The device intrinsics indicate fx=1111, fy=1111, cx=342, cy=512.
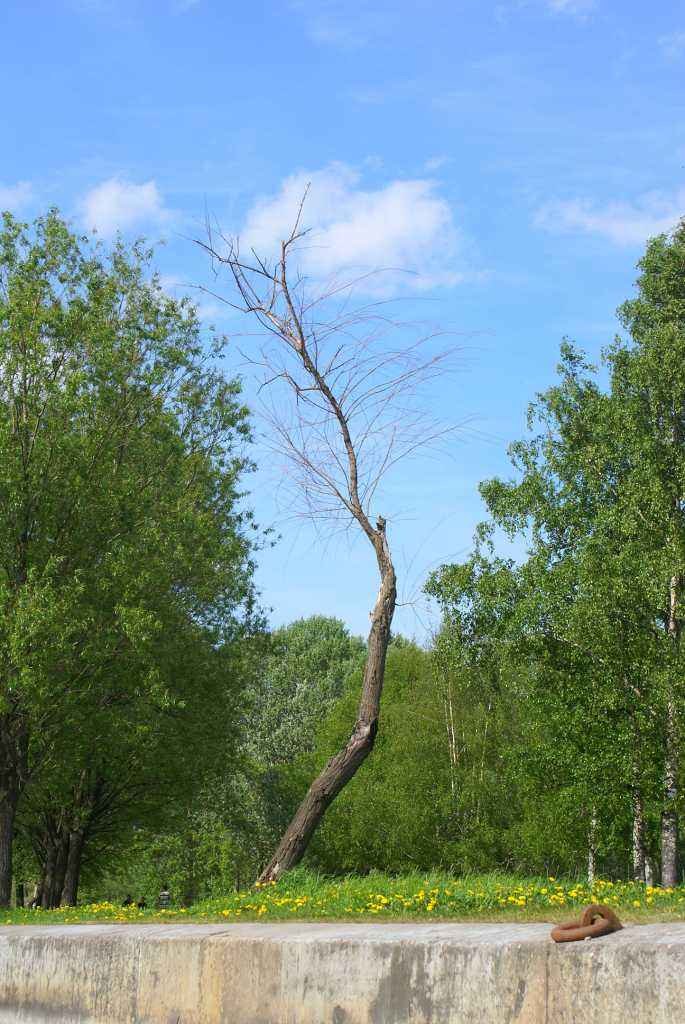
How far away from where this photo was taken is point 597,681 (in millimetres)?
27938

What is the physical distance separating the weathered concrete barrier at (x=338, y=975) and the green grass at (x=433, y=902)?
1002mm

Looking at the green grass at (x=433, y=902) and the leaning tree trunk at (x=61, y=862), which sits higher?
the green grass at (x=433, y=902)

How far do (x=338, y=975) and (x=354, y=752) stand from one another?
28.7 ft

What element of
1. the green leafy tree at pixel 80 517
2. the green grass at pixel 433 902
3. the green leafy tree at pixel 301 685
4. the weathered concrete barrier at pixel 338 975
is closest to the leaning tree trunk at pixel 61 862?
the green leafy tree at pixel 80 517

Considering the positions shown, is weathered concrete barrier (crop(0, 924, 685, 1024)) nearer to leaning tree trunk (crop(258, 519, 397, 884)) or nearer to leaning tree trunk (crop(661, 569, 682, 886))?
leaning tree trunk (crop(258, 519, 397, 884))

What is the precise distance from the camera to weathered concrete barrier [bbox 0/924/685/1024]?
16.6 feet

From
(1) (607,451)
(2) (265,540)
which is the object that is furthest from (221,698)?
(1) (607,451)

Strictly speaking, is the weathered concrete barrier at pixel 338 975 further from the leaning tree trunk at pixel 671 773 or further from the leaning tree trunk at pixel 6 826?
the leaning tree trunk at pixel 671 773

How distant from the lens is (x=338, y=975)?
628cm

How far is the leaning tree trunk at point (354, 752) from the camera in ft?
48.3

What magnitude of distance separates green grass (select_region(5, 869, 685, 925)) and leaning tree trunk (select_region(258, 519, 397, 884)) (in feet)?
11.9

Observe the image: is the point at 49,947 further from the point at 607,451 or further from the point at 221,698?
the point at 607,451

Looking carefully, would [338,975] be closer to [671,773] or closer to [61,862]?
[671,773]

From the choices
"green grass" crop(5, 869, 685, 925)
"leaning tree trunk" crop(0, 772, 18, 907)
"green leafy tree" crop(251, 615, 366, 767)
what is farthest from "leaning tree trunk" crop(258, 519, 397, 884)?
"green leafy tree" crop(251, 615, 366, 767)
